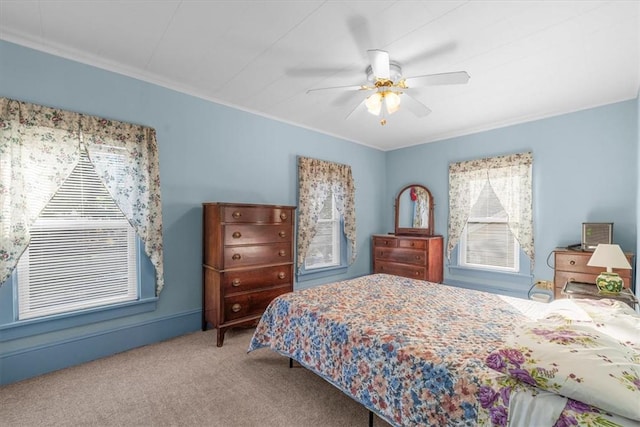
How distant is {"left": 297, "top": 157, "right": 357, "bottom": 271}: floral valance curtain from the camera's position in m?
4.02

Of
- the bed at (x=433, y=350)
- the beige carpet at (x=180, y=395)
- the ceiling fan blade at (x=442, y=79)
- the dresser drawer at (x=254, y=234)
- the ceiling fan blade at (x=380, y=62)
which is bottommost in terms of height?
the beige carpet at (x=180, y=395)

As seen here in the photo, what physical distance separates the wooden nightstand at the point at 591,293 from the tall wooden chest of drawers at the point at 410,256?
1615 mm

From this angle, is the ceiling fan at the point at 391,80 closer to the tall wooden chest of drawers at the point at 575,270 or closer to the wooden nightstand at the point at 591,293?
the wooden nightstand at the point at 591,293

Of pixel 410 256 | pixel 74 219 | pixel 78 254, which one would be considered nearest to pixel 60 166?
pixel 74 219

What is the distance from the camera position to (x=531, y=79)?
2.69 m

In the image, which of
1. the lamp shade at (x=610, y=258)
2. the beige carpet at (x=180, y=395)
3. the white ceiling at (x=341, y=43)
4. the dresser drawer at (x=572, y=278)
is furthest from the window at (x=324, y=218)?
the lamp shade at (x=610, y=258)

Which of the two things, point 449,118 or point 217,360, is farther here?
point 449,118

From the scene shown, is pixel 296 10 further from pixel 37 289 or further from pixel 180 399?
pixel 37 289

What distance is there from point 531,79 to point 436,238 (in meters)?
2.36

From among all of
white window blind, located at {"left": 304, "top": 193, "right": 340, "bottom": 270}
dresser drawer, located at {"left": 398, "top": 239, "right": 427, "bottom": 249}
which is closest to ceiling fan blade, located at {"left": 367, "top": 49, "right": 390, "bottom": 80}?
white window blind, located at {"left": 304, "top": 193, "right": 340, "bottom": 270}

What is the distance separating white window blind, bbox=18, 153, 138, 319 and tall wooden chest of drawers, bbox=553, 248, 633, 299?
4.39 m

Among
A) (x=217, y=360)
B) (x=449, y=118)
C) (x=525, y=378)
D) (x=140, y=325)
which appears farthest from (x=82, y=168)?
(x=449, y=118)

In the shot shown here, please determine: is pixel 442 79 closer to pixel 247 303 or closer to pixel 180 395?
pixel 247 303

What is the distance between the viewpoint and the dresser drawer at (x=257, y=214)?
2.89m
